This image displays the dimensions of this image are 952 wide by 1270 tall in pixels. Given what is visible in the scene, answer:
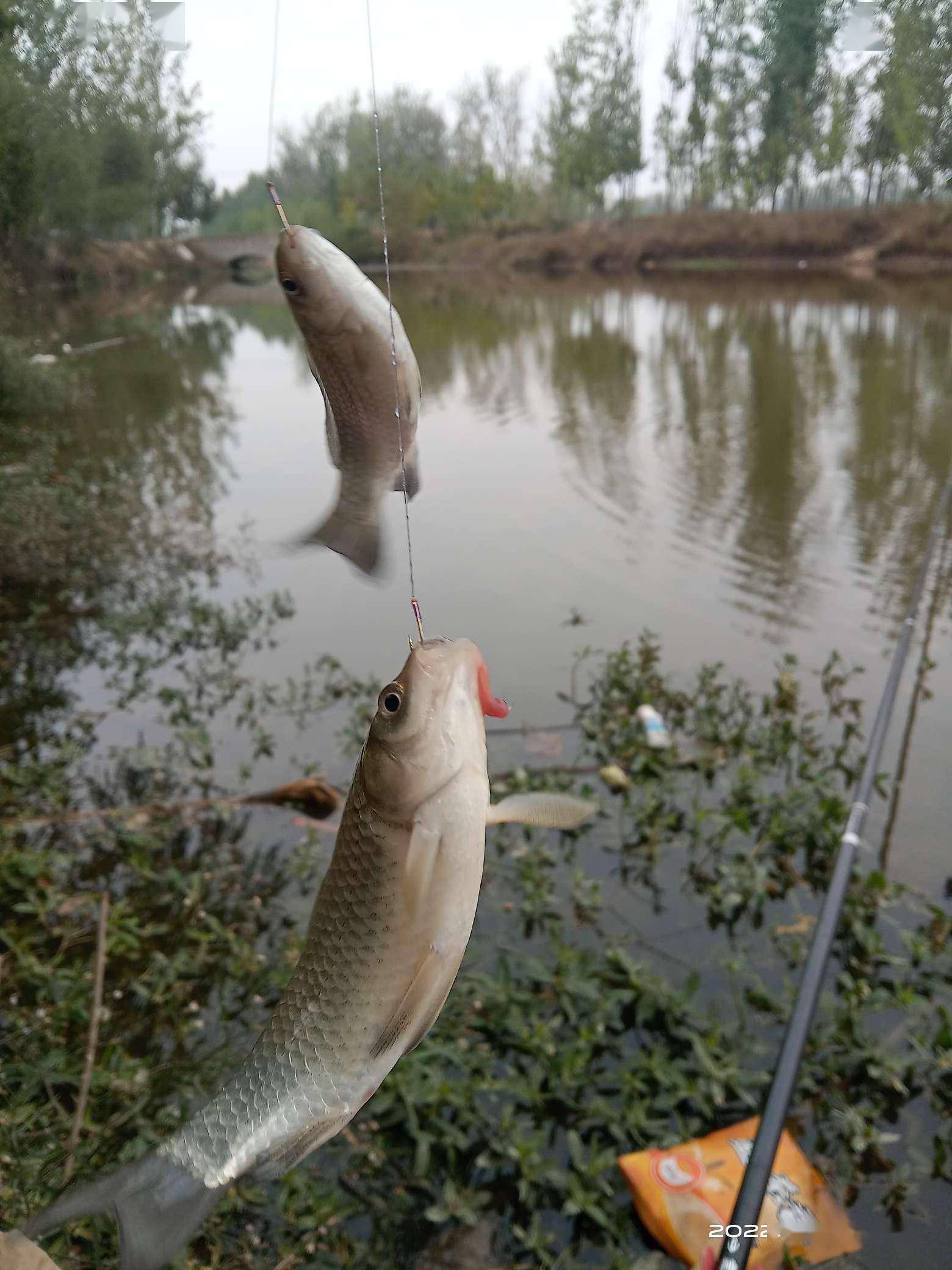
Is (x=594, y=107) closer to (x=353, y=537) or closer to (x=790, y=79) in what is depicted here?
(x=353, y=537)

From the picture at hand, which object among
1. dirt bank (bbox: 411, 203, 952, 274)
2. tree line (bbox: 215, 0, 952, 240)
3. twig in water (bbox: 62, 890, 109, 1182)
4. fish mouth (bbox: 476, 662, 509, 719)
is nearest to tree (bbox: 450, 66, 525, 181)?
tree line (bbox: 215, 0, 952, 240)

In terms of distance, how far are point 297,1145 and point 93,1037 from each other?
219 centimetres

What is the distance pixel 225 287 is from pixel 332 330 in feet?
72.2

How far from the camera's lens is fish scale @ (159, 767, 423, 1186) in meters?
0.66

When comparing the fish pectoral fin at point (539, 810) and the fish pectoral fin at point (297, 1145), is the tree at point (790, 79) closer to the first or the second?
the fish pectoral fin at point (539, 810)

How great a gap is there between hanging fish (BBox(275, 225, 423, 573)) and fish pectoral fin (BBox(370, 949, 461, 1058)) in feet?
1.01

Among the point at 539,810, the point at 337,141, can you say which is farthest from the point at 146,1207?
the point at 337,141

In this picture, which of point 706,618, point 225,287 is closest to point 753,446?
point 706,618

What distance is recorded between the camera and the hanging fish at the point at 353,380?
80cm

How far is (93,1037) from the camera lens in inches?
101

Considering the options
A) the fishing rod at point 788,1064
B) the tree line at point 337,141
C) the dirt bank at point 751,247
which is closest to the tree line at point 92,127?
the tree line at point 337,141

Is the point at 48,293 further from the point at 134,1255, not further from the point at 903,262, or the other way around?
the point at 903,262

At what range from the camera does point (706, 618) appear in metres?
5.98

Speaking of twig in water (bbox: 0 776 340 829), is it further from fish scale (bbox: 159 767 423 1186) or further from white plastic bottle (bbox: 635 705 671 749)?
fish scale (bbox: 159 767 423 1186)
